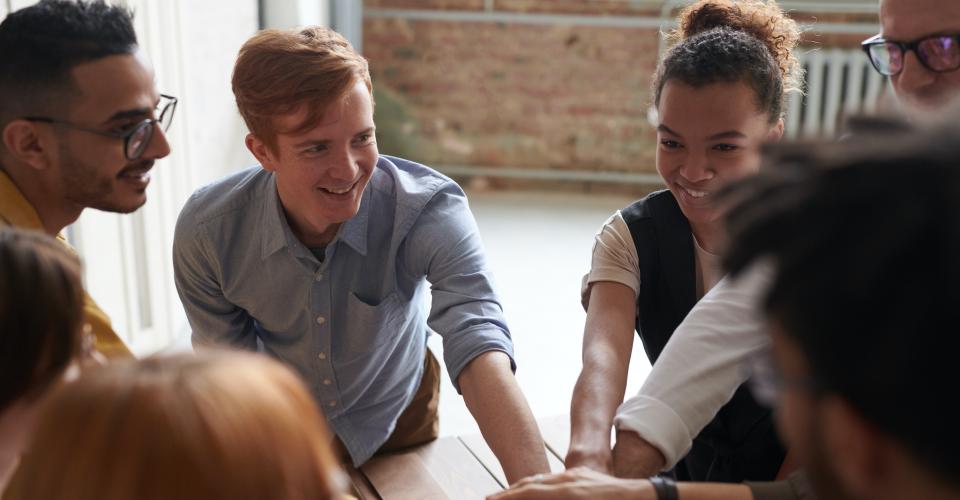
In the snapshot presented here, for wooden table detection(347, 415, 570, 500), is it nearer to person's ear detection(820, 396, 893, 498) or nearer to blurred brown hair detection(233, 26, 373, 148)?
blurred brown hair detection(233, 26, 373, 148)

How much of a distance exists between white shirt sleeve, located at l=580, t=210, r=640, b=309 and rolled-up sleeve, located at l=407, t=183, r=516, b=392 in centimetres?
21

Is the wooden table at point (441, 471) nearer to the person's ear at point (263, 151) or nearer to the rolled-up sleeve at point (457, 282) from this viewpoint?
the rolled-up sleeve at point (457, 282)

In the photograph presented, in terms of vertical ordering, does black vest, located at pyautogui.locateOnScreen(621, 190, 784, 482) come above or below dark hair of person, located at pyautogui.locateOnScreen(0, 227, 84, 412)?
below

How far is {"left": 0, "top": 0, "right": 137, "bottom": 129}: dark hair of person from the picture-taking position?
1.67 meters

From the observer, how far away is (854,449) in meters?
0.65

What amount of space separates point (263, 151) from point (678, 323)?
2.98ft

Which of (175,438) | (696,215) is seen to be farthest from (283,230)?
(175,438)

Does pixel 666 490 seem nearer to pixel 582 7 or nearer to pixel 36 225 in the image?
pixel 36 225

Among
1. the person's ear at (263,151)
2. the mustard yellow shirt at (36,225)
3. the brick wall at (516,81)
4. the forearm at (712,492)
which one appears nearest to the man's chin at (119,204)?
the mustard yellow shirt at (36,225)

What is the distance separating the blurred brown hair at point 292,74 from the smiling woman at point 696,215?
1.98 ft

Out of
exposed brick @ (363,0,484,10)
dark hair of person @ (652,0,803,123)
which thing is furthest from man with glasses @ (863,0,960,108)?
exposed brick @ (363,0,484,10)

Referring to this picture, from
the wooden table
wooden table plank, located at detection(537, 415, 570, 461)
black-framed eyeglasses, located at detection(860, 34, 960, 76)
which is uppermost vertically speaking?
black-framed eyeglasses, located at detection(860, 34, 960, 76)

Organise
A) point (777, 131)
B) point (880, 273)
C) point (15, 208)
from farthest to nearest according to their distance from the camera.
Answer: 1. point (777, 131)
2. point (15, 208)
3. point (880, 273)

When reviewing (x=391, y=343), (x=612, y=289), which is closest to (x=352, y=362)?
(x=391, y=343)
